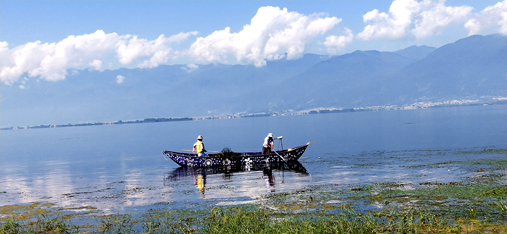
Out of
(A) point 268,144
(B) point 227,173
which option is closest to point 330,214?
(B) point 227,173

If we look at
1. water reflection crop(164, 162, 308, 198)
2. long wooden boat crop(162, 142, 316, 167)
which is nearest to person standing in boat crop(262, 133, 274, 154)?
long wooden boat crop(162, 142, 316, 167)

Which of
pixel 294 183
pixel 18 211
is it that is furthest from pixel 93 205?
pixel 294 183

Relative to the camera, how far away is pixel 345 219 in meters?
16.7

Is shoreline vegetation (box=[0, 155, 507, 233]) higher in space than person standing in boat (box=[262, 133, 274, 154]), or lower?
lower

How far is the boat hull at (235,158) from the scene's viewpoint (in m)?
41.0

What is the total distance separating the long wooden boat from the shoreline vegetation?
14.8 m

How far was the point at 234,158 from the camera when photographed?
1613 inches

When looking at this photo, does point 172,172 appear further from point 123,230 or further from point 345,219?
point 345,219

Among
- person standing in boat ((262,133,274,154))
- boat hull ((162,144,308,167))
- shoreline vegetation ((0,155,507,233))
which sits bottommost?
shoreline vegetation ((0,155,507,233))

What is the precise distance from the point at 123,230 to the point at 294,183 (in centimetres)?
1393

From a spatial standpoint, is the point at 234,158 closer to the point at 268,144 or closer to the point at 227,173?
the point at 268,144

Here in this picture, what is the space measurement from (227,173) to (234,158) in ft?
12.9

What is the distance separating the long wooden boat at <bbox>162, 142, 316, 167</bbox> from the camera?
41.0 metres

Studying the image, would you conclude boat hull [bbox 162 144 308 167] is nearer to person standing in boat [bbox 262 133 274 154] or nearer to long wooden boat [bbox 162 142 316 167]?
long wooden boat [bbox 162 142 316 167]
